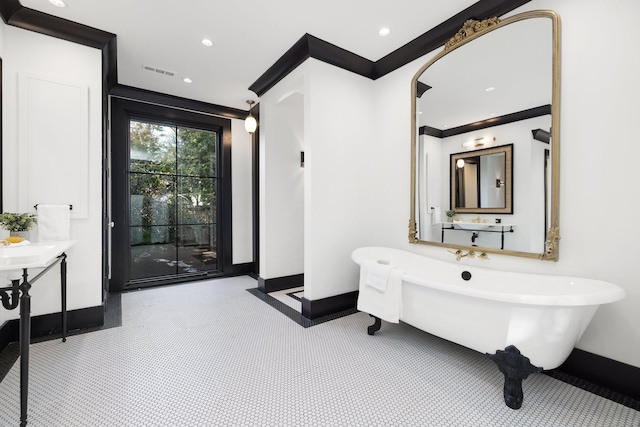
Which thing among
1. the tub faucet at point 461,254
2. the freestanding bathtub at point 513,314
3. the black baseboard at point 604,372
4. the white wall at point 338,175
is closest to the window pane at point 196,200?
the white wall at point 338,175

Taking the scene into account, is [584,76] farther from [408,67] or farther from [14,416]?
[14,416]

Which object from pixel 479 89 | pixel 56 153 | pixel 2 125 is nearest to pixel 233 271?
pixel 56 153

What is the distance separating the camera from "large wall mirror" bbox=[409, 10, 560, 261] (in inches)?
80.5

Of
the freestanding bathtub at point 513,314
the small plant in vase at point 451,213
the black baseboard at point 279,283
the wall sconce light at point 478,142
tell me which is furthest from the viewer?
the black baseboard at point 279,283

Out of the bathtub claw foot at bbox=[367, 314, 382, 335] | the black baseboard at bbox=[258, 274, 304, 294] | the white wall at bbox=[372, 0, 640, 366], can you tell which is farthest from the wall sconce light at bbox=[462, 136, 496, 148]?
the black baseboard at bbox=[258, 274, 304, 294]

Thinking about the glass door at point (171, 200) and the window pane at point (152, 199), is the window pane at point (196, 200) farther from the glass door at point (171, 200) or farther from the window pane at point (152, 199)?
the window pane at point (152, 199)

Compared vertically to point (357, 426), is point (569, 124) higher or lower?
higher

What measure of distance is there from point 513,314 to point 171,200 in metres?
4.21

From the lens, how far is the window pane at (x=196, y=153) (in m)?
4.26

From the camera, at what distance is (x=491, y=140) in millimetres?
2529

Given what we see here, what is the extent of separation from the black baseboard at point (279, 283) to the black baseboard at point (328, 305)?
900 millimetres

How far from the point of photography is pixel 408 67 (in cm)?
295

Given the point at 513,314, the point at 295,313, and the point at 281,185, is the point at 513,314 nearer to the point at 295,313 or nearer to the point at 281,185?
the point at 295,313

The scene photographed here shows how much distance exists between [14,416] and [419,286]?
246cm
